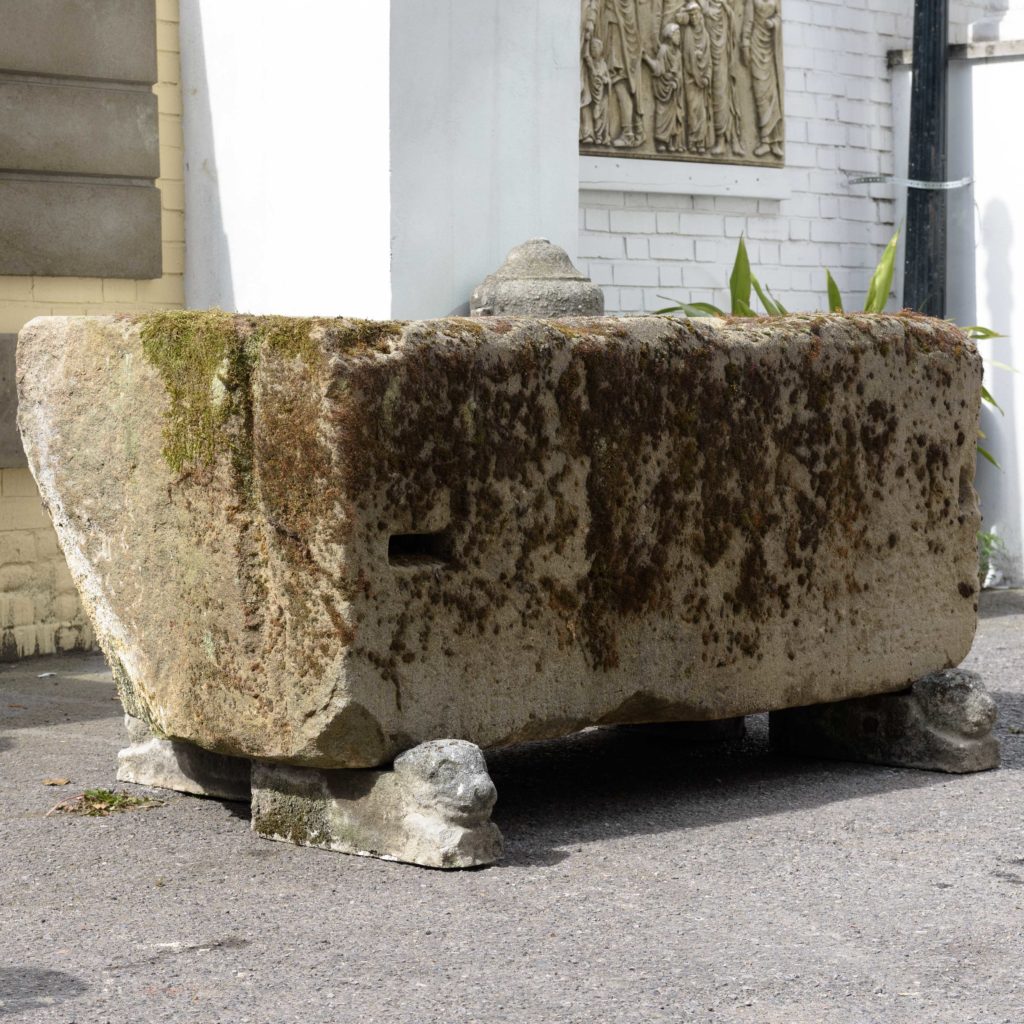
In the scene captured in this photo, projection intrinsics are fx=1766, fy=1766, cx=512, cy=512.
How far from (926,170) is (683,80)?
1.32 m

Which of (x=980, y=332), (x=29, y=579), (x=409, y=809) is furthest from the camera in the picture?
(x=980, y=332)

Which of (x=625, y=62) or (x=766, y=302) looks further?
(x=625, y=62)

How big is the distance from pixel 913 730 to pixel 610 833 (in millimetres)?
1121

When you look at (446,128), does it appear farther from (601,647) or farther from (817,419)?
(601,647)

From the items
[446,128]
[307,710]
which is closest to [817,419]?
[307,710]

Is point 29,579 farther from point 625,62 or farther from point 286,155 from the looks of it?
point 625,62

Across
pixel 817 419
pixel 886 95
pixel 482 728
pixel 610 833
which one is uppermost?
pixel 886 95

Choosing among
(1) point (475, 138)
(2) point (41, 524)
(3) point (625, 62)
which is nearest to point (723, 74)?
(3) point (625, 62)

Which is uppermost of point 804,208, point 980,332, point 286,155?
point 286,155

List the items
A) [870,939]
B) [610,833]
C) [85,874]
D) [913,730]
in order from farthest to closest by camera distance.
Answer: [913,730], [610,833], [85,874], [870,939]

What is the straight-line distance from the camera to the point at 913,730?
15.6 feet

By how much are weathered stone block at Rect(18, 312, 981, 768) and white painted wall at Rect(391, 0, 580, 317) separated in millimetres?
2449

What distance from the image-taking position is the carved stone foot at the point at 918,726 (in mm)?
4719

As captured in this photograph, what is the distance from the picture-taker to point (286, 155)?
6934 mm
